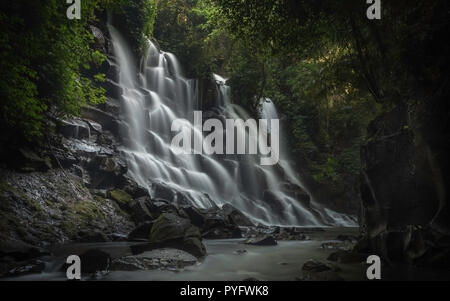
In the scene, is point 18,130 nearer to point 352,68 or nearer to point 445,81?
point 352,68

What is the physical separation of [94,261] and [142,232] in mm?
3020

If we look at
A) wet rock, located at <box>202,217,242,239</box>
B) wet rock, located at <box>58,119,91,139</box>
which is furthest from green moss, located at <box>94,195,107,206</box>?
wet rock, located at <box>202,217,242,239</box>

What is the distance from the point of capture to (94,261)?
4.74 metres

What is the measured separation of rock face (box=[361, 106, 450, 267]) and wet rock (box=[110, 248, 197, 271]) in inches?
146

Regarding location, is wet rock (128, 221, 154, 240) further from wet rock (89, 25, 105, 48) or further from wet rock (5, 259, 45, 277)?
wet rock (89, 25, 105, 48)

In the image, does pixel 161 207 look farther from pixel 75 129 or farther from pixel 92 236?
pixel 75 129

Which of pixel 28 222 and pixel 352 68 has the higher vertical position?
pixel 352 68

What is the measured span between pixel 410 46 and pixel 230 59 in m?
21.1

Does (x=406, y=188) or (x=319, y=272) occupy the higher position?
(x=406, y=188)

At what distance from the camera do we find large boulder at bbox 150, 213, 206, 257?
621 centimetres

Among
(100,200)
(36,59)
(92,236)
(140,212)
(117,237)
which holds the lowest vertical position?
(117,237)

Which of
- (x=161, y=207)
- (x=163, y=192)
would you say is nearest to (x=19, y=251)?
(x=161, y=207)

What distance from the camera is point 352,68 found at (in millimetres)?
7762

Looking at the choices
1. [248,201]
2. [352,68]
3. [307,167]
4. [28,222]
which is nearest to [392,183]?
[352,68]
